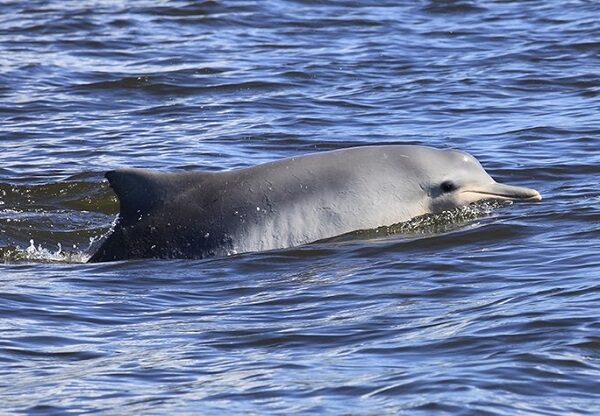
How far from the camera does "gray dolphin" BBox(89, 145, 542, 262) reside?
42.2 feet

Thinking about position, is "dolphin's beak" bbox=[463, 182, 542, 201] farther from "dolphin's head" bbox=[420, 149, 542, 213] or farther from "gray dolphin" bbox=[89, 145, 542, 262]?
→ "gray dolphin" bbox=[89, 145, 542, 262]

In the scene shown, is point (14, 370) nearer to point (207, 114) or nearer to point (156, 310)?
point (156, 310)

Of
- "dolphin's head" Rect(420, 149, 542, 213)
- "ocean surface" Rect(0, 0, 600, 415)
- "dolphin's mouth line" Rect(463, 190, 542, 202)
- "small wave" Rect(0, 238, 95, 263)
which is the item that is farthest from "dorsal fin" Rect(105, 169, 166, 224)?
"dolphin's mouth line" Rect(463, 190, 542, 202)

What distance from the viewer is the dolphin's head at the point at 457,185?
13.9m

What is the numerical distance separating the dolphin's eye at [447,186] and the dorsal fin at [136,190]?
8.46 ft

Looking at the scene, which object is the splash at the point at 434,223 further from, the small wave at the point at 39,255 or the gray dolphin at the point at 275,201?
the small wave at the point at 39,255

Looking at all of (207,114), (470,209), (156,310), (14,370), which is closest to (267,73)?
(207,114)

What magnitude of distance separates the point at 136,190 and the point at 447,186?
2880mm

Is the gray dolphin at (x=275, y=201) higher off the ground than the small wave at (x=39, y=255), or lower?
higher

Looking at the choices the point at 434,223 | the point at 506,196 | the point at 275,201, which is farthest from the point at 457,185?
the point at 275,201

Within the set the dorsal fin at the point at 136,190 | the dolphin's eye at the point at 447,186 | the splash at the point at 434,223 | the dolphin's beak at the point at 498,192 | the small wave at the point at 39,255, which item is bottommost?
Result: the small wave at the point at 39,255

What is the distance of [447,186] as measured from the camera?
13930 mm

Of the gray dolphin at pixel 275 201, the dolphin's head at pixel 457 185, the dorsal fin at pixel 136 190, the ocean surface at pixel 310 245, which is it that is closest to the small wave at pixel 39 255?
the ocean surface at pixel 310 245

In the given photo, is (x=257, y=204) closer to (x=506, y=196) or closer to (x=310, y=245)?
(x=310, y=245)
